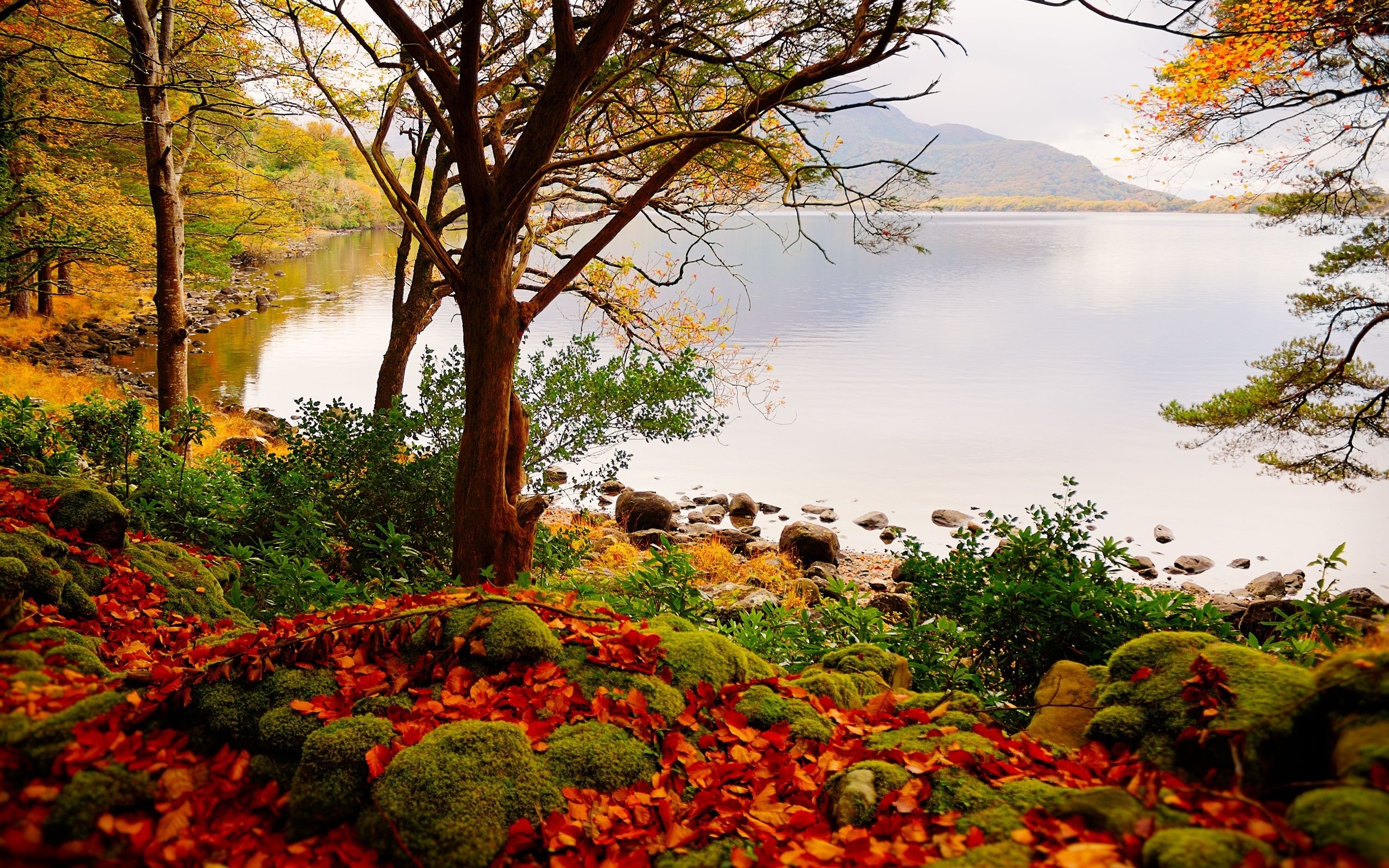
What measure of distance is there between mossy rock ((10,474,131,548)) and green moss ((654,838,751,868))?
3.65 m

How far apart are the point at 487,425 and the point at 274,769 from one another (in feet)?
8.95

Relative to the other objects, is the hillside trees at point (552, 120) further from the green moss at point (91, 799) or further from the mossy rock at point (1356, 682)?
the mossy rock at point (1356, 682)

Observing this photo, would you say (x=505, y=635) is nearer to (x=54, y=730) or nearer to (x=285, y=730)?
(x=285, y=730)

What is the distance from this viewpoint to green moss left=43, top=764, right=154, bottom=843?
5.94 feet

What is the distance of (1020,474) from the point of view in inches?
545

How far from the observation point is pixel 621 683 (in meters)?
2.70

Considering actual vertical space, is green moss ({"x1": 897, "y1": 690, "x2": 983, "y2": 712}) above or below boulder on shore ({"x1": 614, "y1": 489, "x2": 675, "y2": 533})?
above

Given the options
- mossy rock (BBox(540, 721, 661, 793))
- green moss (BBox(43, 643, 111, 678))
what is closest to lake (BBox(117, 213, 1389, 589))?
mossy rock (BBox(540, 721, 661, 793))

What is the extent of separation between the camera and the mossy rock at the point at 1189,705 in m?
1.85

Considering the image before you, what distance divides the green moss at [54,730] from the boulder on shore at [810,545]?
8726mm

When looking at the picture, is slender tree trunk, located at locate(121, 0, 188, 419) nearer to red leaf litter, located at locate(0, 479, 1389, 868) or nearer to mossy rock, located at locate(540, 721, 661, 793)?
red leaf litter, located at locate(0, 479, 1389, 868)

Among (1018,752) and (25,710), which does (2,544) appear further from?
(1018,752)

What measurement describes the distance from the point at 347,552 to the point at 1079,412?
16.8m

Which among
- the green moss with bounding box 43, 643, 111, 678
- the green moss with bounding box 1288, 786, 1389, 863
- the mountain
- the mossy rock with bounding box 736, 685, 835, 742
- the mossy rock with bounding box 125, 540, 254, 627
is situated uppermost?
the mountain
